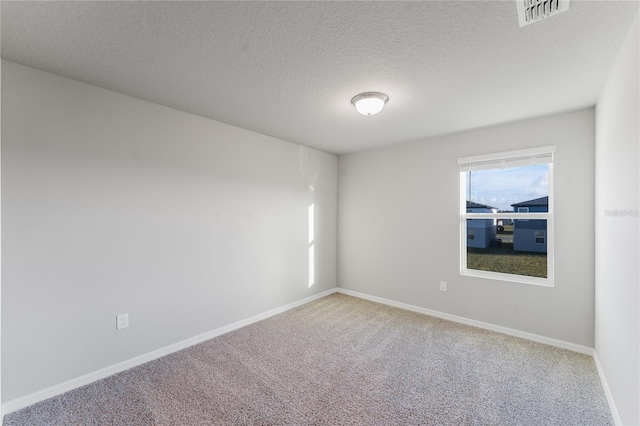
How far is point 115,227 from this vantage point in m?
2.38

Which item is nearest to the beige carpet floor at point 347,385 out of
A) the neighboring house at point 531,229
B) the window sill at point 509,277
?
the window sill at point 509,277

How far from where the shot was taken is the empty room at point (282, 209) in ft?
5.34

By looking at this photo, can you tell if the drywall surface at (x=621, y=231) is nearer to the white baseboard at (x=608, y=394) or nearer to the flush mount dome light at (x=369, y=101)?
the white baseboard at (x=608, y=394)

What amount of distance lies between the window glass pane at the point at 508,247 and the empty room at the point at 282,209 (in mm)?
22

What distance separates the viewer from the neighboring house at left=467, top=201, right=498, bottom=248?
3417 millimetres

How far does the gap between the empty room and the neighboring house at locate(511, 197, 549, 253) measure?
22mm

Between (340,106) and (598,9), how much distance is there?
5.76 ft

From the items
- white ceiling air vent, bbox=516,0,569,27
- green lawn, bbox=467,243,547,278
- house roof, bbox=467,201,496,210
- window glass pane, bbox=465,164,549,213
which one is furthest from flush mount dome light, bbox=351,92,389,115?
green lawn, bbox=467,243,547,278

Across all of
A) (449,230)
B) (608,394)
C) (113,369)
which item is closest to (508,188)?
(449,230)

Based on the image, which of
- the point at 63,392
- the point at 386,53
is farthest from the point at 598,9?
the point at 63,392

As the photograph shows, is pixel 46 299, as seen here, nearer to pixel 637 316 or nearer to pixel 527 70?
pixel 637 316

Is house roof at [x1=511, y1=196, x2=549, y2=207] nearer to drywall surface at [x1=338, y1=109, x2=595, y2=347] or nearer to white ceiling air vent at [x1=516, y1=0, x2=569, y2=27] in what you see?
drywall surface at [x1=338, y1=109, x2=595, y2=347]

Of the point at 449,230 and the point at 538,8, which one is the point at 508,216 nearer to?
the point at 449,230

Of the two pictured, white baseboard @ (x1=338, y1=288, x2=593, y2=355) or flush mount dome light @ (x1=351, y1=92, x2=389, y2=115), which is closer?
flush mount dome light @ (x1=351, y1=92, x2=389, y2=115)
